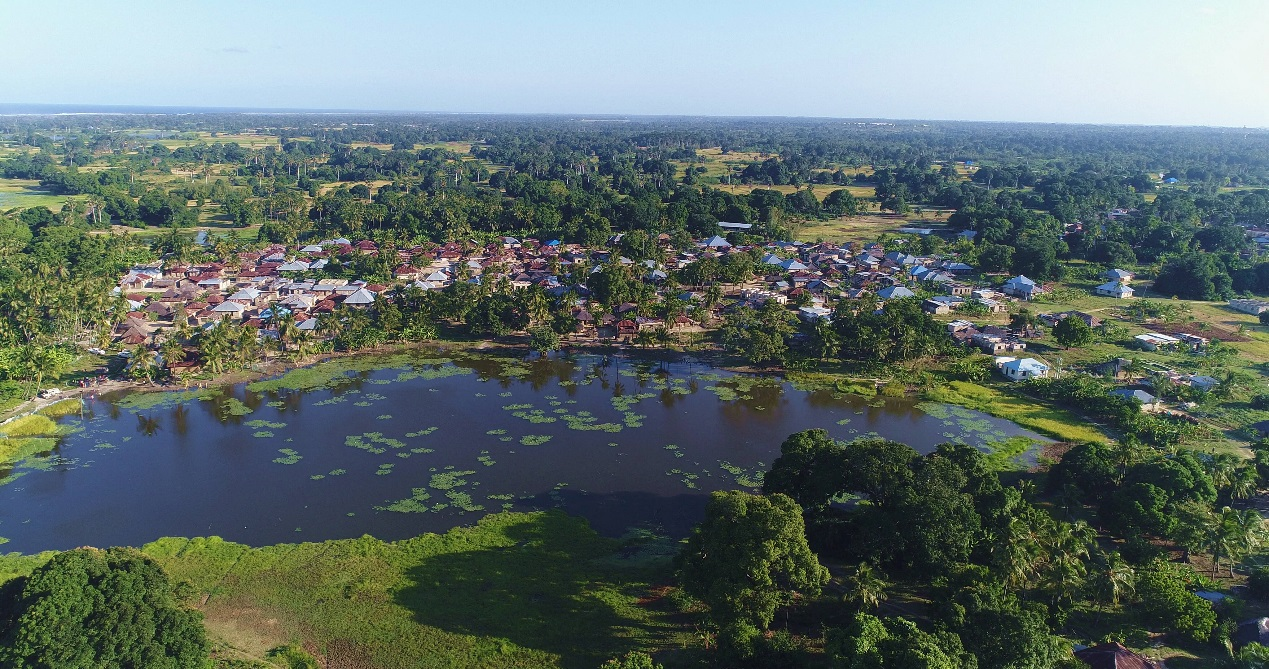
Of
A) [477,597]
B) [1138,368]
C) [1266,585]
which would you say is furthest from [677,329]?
[1266,585]

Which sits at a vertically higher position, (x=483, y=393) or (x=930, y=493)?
(x=930, y=493)

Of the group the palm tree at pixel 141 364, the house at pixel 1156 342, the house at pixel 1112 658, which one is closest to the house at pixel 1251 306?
the house at pixel 1156 342

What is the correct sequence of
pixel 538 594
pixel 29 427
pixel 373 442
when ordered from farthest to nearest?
pixel 29 427, pixel 373 442, pixel 538 594

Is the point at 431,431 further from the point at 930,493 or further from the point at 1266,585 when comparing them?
the point at 1266,585

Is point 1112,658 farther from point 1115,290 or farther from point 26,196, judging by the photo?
point 26,196

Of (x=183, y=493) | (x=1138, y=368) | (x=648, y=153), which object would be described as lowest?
(x=183, y=493)

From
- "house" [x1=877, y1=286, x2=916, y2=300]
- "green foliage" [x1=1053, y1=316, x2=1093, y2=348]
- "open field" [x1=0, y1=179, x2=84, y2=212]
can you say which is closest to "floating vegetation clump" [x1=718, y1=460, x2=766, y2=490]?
"green foliage" [x1=1053, y1=316, x2=1093, y2=348]

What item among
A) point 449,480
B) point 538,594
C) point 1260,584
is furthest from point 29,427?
point 1260,584
